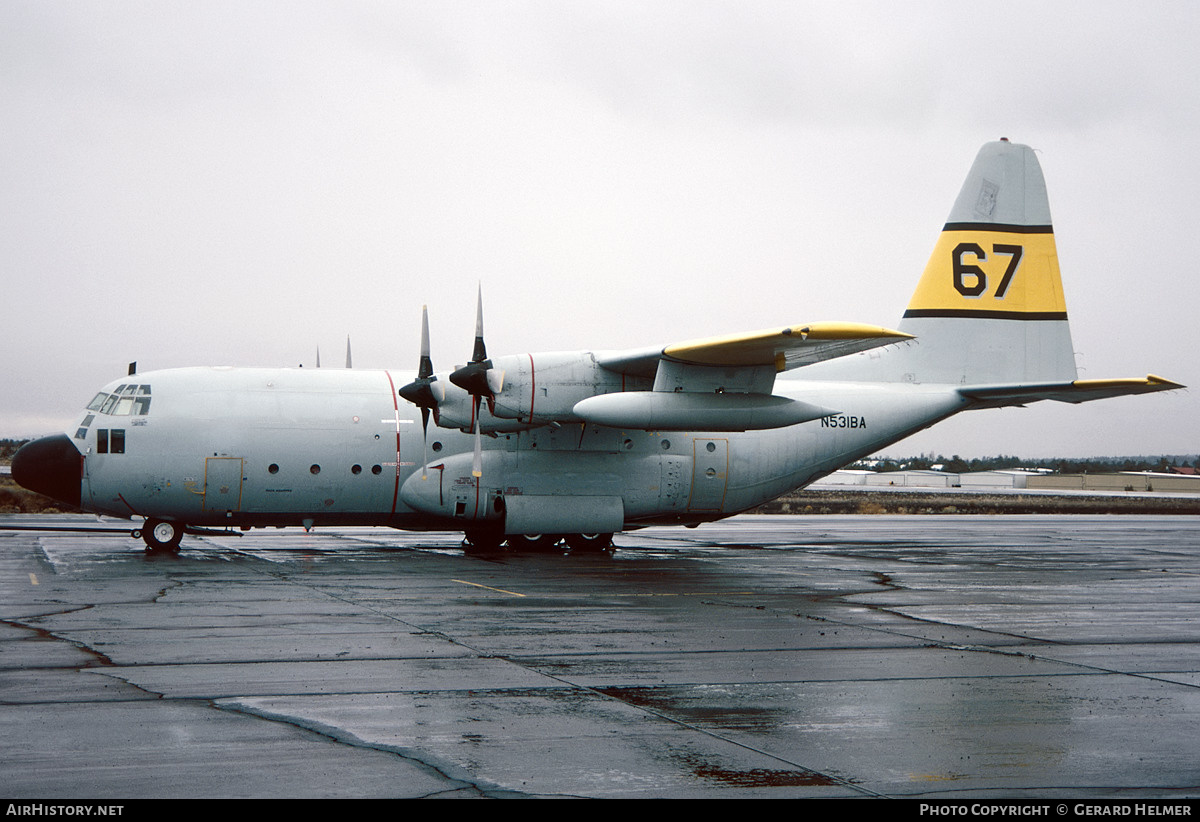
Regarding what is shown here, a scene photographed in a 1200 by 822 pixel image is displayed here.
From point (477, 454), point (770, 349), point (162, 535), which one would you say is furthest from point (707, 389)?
point (162, 535)

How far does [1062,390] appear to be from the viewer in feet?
79.5

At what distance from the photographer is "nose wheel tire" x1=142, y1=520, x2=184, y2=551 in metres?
22.2

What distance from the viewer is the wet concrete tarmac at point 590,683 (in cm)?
632

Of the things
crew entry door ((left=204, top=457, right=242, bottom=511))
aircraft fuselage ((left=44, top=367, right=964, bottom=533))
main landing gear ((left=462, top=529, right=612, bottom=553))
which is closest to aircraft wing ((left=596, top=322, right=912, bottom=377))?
aircraft fuselage ((left=44, top=367, right=964, bottom=533))

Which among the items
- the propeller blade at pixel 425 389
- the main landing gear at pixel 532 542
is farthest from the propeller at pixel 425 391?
the main landing gear at pixel 532 542

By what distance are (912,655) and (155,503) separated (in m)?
16.3

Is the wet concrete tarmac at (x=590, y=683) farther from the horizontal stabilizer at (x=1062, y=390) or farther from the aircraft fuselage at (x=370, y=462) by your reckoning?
the horizontal stabilizer at (x=1062, y=390)

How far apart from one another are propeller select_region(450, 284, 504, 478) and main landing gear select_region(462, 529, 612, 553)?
272 cm

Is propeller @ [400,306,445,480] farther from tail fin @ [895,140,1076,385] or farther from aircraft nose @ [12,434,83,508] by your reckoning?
tail fin @ [895,140,1076,385]

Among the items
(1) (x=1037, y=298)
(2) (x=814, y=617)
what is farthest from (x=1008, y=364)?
(2) (x=814, y=617)

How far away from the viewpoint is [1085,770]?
651 centimetres

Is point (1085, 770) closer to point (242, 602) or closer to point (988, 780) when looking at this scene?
point (988, 780)

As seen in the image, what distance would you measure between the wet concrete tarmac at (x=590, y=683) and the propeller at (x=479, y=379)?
3.35 meters

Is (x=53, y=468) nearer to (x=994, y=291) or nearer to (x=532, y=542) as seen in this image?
(x=532, y=542)
